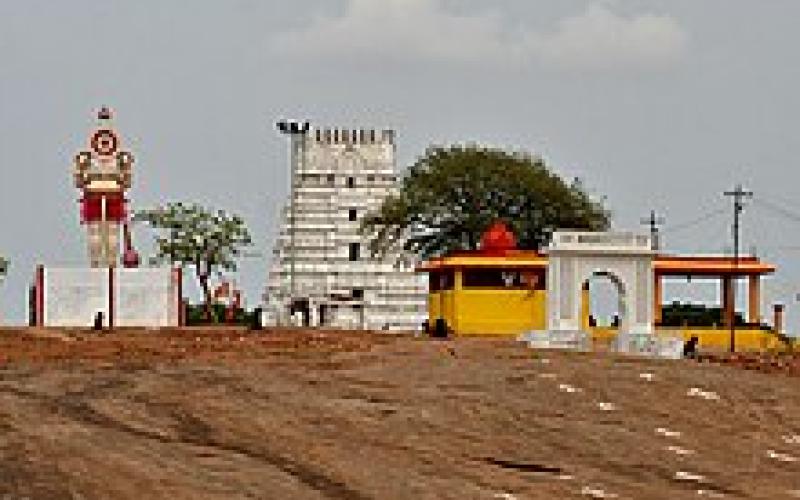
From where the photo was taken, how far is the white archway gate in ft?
218

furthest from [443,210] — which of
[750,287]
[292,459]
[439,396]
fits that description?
[292,459]

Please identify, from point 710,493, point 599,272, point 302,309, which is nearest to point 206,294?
point 302,309

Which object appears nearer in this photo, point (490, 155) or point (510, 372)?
point (510, 372)

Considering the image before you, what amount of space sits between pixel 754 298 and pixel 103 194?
30.7 meters

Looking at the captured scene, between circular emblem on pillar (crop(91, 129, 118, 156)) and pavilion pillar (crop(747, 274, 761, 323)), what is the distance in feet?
100

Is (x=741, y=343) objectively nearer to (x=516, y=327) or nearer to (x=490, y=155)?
(x=516, y=327)

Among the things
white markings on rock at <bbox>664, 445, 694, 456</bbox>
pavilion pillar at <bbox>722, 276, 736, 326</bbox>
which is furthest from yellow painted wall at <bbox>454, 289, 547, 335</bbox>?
white markings on rock at <bbox>664, 445, 694, 456</bbox>

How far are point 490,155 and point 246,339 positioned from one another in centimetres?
4460

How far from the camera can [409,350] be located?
57.8 meters

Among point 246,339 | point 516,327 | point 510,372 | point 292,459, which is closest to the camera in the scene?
point 292,459

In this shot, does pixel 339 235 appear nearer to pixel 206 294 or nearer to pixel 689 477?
pixel 206 294

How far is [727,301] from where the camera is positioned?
8638 cm

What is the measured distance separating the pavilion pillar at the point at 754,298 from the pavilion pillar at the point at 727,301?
140 centimetres

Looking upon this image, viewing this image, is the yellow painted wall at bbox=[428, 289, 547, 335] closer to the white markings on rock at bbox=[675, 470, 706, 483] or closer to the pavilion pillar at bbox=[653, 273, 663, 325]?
the pavilion pillar at bbox=[653, 273, 663, 325]
